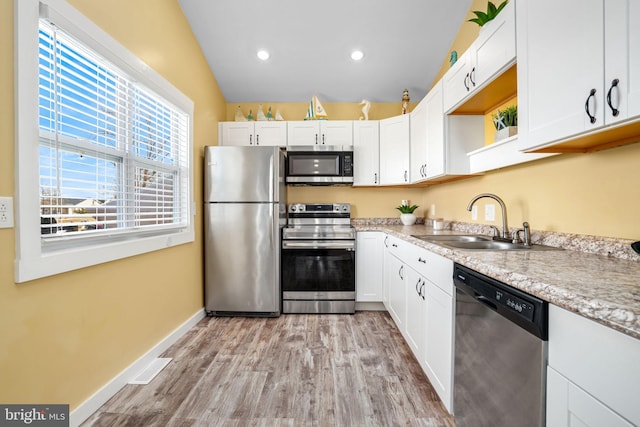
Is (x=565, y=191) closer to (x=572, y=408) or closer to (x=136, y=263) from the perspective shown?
(x=572, y=408)

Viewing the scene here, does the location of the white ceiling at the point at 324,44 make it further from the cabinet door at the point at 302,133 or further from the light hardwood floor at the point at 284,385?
the light hardwood floor at the point at 284,385

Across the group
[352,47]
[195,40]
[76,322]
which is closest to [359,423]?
[76,322]

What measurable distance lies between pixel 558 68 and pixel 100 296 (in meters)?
2.43

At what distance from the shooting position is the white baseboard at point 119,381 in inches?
58.0

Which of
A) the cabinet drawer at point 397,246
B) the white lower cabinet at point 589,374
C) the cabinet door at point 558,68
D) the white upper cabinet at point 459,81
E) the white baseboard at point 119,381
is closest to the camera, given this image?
the white lower cabinet at point 589,374

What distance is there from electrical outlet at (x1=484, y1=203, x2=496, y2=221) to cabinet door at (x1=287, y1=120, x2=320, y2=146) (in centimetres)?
194

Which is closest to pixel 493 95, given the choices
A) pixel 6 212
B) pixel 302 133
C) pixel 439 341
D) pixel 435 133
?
pixel 435 133

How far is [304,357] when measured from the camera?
2.12m

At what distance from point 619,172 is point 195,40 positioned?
11.0 feet

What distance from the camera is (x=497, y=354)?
40.1 inches

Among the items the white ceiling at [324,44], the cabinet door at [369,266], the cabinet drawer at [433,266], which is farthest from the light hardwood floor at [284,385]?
the white ceiling at [324,44]

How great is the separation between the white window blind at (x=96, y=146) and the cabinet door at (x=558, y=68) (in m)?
2.18

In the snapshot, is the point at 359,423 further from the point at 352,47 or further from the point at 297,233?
the point at 352,47

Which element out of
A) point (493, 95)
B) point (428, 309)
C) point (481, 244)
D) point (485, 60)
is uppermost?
point (485, 60)
